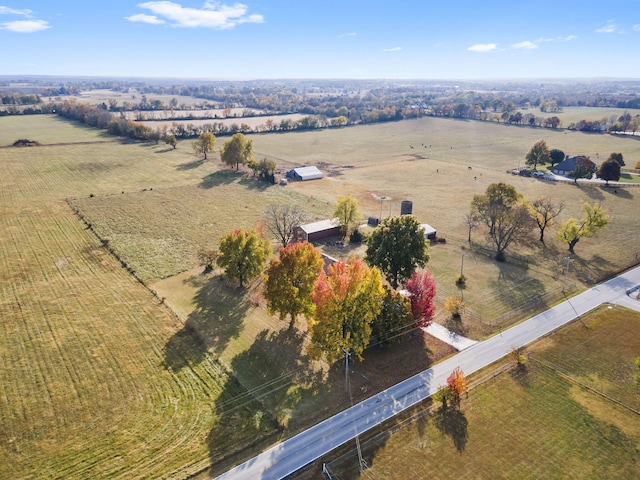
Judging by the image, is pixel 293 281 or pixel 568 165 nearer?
pixel 293 281

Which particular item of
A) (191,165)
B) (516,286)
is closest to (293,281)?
(516,286)

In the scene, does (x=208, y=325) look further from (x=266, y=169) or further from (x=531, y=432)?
(x=266, y=169)

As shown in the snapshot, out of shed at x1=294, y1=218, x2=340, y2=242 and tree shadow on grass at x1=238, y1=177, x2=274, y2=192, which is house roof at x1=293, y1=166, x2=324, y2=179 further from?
shed at x1=294, y1=218, x2=340, y2=242

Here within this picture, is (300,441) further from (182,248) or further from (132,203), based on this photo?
(132,203)

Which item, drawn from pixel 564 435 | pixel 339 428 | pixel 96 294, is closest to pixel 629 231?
pixel 564 435

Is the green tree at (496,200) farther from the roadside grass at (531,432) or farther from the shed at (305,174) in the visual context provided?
the shed at (305,174)

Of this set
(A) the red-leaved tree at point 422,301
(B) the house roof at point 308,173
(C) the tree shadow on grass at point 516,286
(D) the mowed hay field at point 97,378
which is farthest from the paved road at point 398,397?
(B) the house roof at point 308,173
